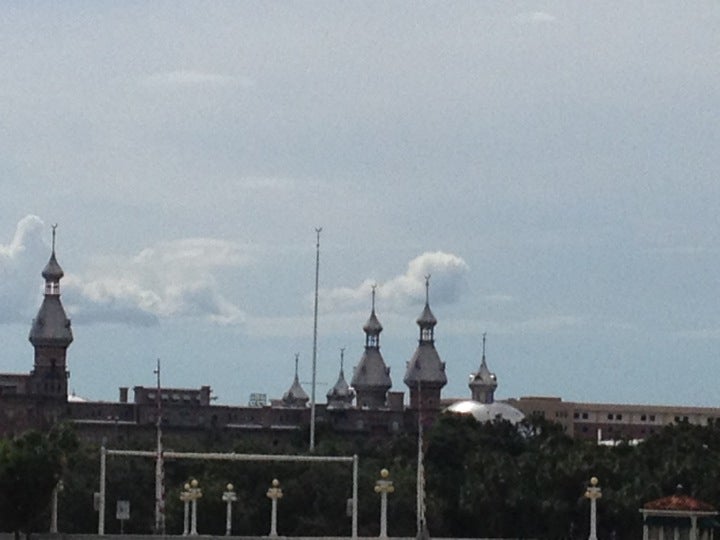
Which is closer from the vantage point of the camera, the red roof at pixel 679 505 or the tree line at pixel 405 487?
the red roof at pixel 679 505

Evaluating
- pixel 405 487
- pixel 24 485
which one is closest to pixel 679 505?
pixel 24 485

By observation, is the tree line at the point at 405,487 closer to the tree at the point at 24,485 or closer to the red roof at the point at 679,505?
the tree at the point at 24,485

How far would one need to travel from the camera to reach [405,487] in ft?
495

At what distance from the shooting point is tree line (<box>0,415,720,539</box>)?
128 meters

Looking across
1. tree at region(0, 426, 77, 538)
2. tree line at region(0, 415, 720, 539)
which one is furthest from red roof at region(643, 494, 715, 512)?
tree at region(0, 426, 77, 538)

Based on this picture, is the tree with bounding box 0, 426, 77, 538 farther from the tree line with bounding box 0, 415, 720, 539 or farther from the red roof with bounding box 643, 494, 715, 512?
the red roof with bounding box 643, 494, 715, 512

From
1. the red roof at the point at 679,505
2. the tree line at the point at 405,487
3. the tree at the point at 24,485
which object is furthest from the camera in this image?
the tree line at the point at 405,487

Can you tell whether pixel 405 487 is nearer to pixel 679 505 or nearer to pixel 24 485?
pixel 24 485

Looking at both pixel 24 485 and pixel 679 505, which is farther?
pixel 24 485

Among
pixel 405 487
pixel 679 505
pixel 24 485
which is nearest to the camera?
pixel 679 505

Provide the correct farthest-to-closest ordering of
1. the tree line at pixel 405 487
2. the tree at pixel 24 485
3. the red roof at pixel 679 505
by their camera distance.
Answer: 1. the tree line at pixel 405 487
2. the tree at pixel 24 485
3. the red roof at pixel 679 505

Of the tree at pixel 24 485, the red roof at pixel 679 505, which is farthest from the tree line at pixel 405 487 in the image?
the red roof at pixel 679 505

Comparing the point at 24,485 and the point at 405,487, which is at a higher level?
the point at 405,487

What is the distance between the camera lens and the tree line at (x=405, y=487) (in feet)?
420
